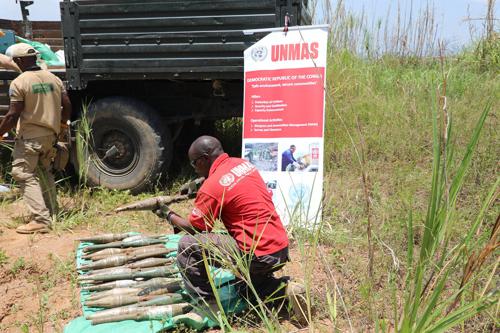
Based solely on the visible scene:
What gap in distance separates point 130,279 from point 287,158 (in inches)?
71.6

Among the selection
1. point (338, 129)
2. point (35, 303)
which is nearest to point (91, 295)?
point (35, 303)

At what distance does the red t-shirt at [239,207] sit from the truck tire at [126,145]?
8.32ft

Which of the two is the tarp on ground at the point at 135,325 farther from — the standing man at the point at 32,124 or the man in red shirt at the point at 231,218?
the standing man at the point at 32,124

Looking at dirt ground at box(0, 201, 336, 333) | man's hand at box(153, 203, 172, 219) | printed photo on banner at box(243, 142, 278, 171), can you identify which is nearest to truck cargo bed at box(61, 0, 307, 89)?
printed photo on banner at box(243, 142, 278, 171)

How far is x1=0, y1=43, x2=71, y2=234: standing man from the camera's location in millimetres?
4789

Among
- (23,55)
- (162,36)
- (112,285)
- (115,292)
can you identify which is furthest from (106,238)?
(162,36)

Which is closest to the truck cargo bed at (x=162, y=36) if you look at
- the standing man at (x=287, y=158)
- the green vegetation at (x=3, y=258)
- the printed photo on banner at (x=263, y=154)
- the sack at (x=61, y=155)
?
the sack at (x=61, y=155)

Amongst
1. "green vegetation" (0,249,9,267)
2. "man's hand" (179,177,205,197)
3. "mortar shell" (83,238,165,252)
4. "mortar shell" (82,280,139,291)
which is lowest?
"mortar shell" (82,280,139,291)

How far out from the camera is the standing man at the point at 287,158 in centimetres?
462

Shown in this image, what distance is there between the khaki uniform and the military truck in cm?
67

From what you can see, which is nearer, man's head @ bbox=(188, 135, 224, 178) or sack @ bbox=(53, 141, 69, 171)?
man's head @ bbox=(188, 135, 224, 178)

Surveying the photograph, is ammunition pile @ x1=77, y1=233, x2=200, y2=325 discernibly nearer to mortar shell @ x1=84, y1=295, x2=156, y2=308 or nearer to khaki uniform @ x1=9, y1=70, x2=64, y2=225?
mortar shell @ x1=84, y1=295, x2=156, y2=308

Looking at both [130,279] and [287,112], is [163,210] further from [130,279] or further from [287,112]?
[287,112]

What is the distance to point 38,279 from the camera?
13.1ft
